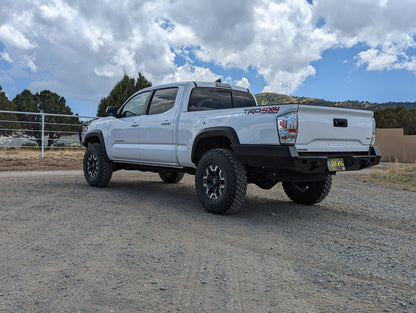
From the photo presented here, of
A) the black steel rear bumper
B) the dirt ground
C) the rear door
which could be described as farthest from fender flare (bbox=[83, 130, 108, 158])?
the black steel rear bumper

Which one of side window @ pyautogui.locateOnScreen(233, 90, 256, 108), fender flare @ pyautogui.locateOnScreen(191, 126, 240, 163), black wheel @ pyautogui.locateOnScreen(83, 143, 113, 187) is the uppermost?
side window @ pyautogui.locateOnScreen(233, 90, 256, 108)

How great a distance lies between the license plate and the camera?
4.54 metres

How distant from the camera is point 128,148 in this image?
6.75 meters

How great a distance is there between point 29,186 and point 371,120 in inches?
255

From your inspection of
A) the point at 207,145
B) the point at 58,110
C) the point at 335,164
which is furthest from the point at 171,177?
the point at 58,110

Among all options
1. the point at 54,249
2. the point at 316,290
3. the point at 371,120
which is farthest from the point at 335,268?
the point at 371,120

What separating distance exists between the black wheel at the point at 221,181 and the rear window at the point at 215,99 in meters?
1.07

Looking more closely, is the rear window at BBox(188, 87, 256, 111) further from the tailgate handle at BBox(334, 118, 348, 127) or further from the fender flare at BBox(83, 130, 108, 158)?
the fender flare at BBox(83, 130, 108, 158)

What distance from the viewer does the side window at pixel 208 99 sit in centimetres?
577

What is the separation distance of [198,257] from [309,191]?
3.38m

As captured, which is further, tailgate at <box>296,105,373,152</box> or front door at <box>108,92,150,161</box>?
front door at <box>108,92,150,161</box>

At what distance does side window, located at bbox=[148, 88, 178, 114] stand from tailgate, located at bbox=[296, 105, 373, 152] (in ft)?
7.91

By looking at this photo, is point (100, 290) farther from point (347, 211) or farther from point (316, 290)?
point (347, 211)

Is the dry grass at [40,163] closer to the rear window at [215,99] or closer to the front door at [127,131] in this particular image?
the front door at [127,131]
